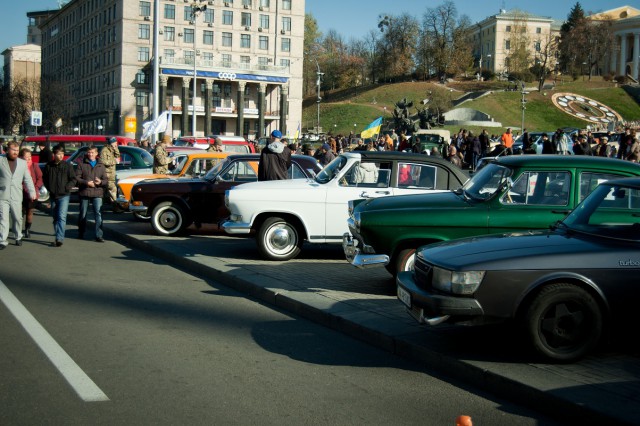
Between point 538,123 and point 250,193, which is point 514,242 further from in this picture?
point 538,123

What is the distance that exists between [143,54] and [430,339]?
93.9 meters

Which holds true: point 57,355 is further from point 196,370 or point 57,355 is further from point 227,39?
point 227,39

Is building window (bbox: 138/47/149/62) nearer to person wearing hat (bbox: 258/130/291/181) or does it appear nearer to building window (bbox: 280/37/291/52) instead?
building window (bbox: 280/37/291/52)

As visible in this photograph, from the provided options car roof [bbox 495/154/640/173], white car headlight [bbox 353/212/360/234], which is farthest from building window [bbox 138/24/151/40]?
car roof [bbox 495/154/640/173]

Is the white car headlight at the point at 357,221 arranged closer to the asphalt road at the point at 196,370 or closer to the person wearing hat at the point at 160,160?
the asphalt road at the point at 196,370

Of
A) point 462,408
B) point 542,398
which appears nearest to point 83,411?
point 462,408

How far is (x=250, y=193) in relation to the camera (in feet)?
40.1

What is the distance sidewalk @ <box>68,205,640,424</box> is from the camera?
5445 mm

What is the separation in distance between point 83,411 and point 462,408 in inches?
106

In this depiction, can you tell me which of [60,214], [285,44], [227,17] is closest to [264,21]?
[285,44]

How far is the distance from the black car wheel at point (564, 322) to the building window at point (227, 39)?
316 ft

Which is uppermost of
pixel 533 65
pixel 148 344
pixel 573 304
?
pixel 533 65

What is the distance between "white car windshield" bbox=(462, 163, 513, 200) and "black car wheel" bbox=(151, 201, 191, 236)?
7.78 meters

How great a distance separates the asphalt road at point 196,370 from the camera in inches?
207
